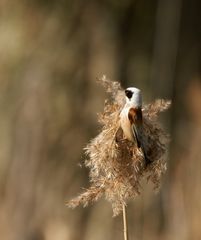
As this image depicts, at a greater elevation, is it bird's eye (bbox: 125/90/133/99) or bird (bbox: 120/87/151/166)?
bird's eye (bbox: 125/90/133/99)

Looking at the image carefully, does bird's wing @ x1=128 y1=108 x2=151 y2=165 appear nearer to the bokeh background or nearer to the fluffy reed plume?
the fluffy reed plume

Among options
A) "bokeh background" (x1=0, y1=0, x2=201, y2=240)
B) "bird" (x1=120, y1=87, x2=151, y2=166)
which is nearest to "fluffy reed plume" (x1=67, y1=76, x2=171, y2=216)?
"bird" (x1=120, y1=87, x2=151, y2=166)

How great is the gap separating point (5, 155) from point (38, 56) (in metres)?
0.65

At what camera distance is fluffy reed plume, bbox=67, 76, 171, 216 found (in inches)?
68.2

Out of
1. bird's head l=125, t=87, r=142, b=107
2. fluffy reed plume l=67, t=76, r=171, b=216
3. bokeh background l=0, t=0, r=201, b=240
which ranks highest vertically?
bokeh background l=0, t=0, r=201, b=240

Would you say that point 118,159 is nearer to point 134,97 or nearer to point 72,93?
point 134,97

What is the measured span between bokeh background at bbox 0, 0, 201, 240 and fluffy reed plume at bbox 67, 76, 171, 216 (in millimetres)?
2553

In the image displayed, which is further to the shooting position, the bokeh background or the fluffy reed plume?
the bokeh background

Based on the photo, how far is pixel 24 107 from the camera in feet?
14.9

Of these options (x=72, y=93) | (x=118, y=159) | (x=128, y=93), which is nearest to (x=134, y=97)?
(x=128, y=93)

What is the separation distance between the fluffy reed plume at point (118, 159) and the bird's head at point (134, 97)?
48 millimetres

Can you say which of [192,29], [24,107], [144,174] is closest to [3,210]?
[24,107]

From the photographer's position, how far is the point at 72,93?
458 cm

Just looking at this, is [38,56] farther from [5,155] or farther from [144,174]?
[144,174]
